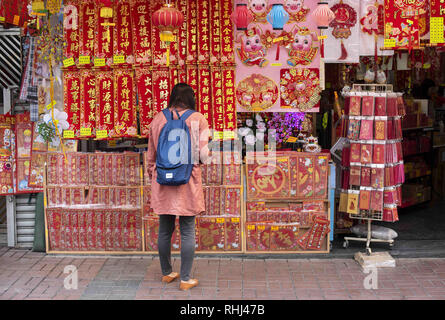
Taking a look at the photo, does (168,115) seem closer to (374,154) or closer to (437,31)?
(374,154)

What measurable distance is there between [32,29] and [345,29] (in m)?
3.90

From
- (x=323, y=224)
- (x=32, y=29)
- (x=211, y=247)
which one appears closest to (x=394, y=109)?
(x=323, y=224)

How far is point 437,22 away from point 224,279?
12.9ft

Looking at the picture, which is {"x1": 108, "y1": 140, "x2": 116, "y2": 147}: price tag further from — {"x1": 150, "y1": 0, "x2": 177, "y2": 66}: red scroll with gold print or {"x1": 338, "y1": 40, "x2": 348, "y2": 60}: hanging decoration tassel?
{"x1": 338, "y1": 40, "x2": 348, "y2": 60}: hanging decoration tassel

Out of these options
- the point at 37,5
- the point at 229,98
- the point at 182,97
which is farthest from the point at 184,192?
the point at 37,5

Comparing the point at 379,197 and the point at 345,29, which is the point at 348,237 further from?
the point at 345,29

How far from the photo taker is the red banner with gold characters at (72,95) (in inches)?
247

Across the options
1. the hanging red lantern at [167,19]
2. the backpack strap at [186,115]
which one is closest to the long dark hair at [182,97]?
the backpack strap at [186,115]

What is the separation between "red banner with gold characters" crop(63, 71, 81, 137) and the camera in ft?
20.6

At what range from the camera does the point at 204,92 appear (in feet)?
20.4

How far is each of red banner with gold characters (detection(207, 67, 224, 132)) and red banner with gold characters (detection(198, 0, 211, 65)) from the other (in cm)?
21

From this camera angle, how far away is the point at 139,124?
20.7 feet

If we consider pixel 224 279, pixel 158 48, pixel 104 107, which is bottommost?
pixel 224 279

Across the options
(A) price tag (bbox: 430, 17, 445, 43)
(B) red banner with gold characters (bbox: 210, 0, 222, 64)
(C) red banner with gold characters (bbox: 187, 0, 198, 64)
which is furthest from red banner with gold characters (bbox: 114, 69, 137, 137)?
(A) price tag (bbox: 430, 17, 445, 43)
